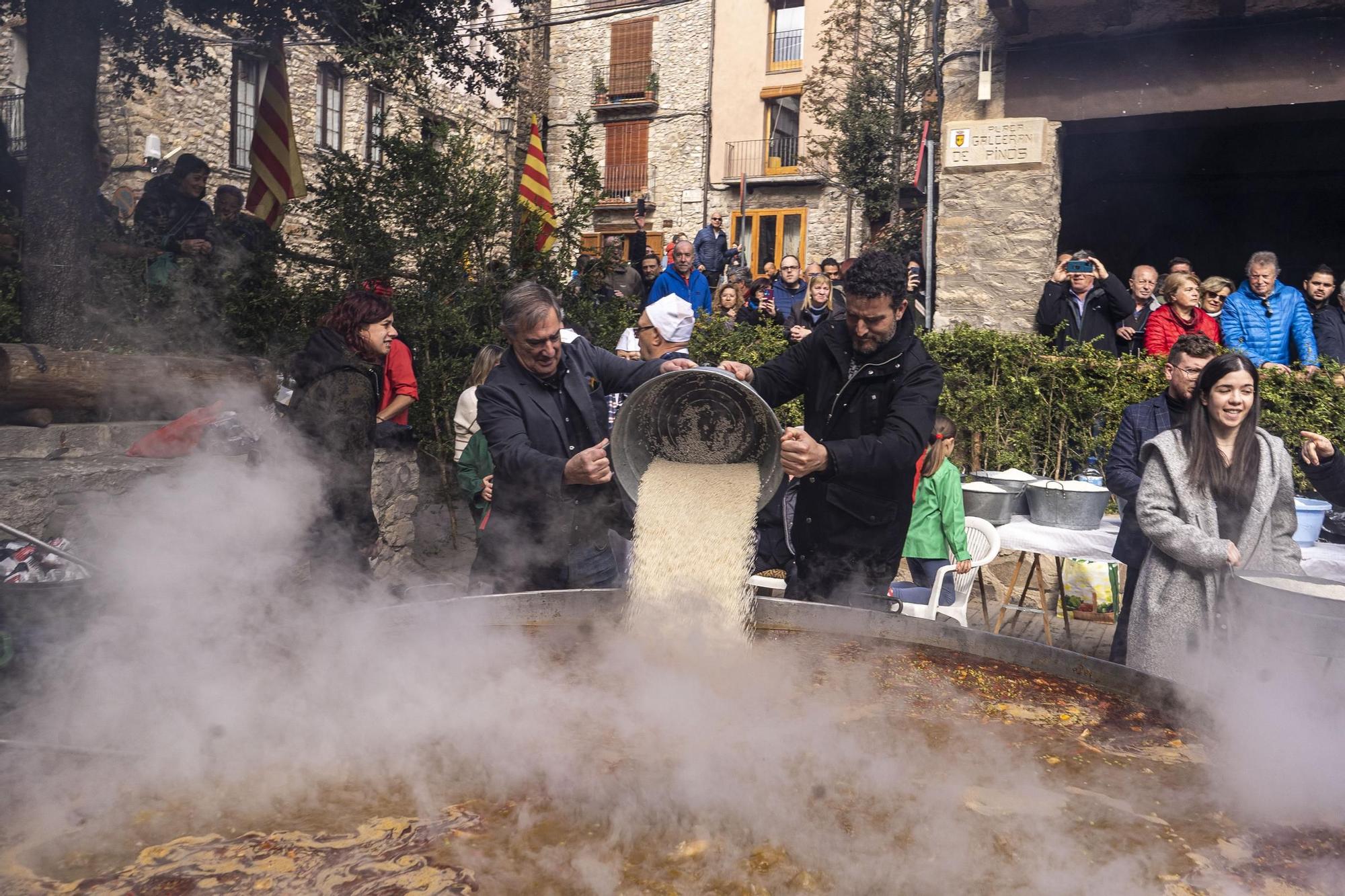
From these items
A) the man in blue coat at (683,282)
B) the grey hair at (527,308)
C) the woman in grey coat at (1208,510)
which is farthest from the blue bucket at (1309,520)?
the man in blue coat at (683,282)

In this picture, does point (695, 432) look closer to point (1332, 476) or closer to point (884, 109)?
point (1332, 476)

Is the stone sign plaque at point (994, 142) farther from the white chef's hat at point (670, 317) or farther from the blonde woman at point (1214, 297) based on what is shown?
the white chef's hat at point (670, 317)

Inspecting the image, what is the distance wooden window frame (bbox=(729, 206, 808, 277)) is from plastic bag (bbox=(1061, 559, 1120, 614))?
17575mm

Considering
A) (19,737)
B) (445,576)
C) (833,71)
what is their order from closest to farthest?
(19,737) < (445,576) < (833,71)

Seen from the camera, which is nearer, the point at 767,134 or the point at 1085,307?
the point at 1085,307

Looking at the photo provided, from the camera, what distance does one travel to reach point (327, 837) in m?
1.87

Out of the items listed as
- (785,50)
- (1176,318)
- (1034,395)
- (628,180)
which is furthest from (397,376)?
(628,180)

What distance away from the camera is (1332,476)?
133 inches

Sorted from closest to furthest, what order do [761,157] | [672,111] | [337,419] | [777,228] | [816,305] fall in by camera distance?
[337,419], [816,305], [777,228], [761,157], [672,111]

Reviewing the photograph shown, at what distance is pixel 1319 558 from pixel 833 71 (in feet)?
59.4

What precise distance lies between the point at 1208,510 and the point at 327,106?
18.0 meters

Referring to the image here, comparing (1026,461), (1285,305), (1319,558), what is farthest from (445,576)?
(1285,305)

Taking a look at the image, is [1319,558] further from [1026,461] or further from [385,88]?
[385,88]

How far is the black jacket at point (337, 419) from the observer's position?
3.81 metres
